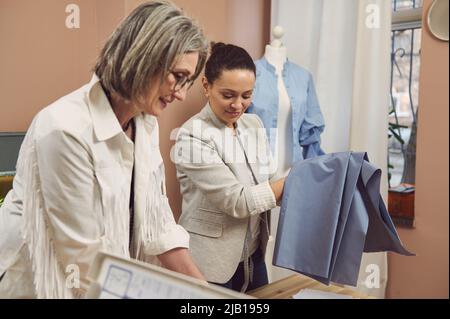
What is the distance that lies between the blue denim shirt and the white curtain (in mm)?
196

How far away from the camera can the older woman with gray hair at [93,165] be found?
0.78 metres

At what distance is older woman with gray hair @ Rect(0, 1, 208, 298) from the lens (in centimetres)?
78

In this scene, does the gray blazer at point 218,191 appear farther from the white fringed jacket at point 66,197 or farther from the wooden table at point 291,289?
the white fringed jacket at point 66,197

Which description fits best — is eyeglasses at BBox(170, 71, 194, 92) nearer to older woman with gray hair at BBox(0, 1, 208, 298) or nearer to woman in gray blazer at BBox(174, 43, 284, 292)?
older woman with gray hair at BBox(0, 1, 208, 298)

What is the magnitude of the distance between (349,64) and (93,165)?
168 centimetres

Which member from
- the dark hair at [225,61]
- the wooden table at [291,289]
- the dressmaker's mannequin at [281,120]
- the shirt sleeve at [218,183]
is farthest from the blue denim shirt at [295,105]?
the wooden table at [291,289]

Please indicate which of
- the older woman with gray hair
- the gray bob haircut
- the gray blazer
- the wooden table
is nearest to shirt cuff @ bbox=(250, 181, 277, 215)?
the gray blazer

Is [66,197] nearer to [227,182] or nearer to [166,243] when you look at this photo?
[166,243]

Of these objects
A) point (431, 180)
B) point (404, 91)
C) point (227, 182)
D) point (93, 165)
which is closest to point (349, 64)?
point (404, 91)

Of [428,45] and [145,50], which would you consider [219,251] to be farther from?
[428,45]

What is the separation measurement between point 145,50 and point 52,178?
0.90ft

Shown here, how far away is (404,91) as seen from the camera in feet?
7.82

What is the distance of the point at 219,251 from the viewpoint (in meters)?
1.34
